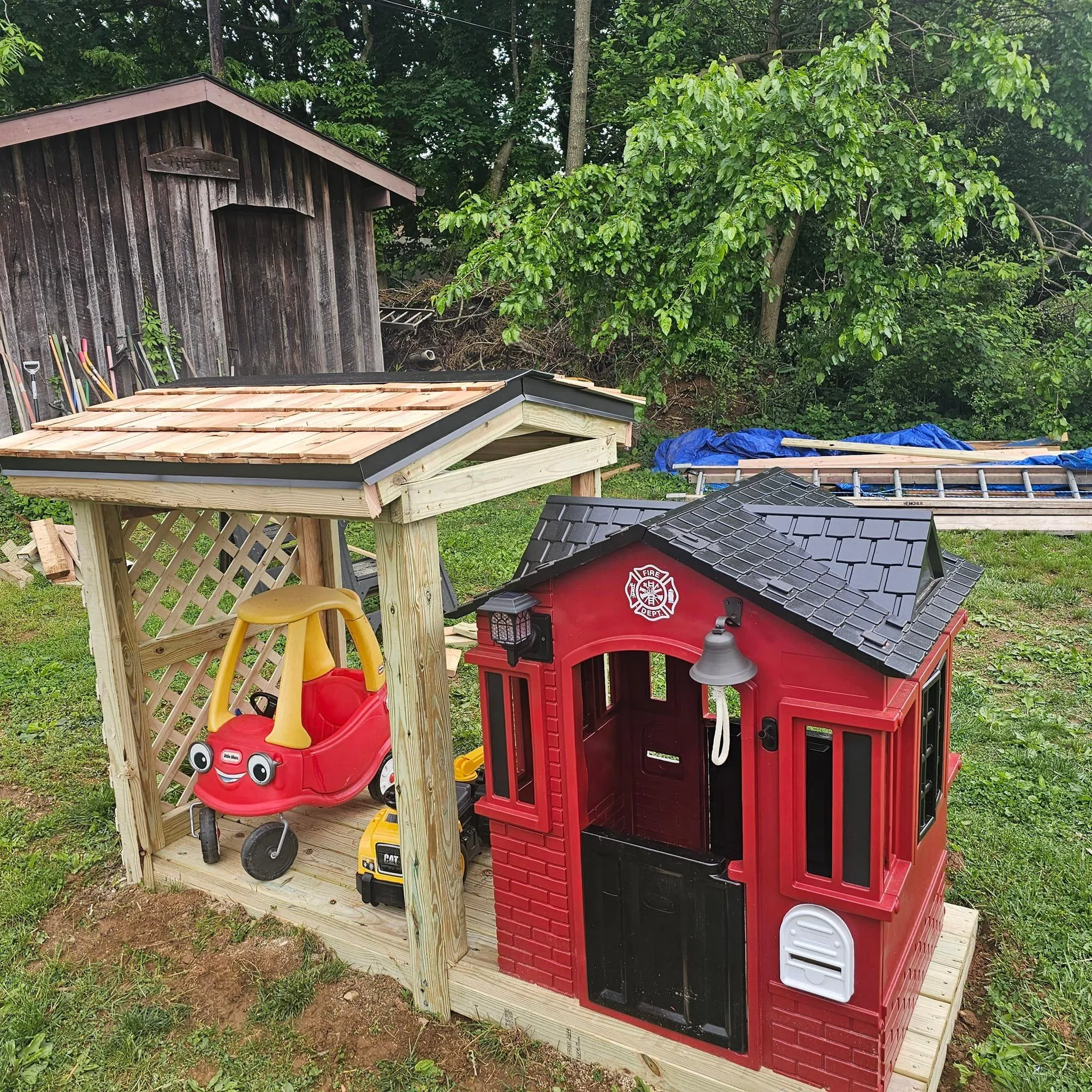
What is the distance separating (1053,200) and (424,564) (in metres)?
18.2

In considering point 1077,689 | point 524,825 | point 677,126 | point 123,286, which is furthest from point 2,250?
point 1077,689

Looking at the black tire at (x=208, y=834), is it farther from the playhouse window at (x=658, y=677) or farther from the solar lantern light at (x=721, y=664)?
the playhouse window at (x=658, y=677)

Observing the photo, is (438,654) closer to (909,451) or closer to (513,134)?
(909,451)

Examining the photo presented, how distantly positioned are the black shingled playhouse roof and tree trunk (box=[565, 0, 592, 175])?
14719 millimetres

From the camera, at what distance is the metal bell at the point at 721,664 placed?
265cm

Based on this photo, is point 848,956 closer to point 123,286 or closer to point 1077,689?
point 1077,689

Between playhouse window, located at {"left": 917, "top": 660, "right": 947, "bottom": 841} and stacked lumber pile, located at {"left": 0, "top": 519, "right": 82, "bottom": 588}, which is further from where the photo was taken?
stacked lumber pile, located at {"left": 0, "top": 519, "right": 82, "bottom": 588}

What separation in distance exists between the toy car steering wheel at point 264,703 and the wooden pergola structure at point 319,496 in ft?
1.38

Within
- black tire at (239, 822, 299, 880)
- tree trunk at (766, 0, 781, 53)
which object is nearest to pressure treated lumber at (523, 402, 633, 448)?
black tire at (239, 822, 299, 880)

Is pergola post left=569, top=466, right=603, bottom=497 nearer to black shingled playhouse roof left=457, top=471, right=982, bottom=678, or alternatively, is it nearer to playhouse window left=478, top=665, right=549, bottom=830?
black shingled playhouse roof left=457, top=471, right=982, bottom=678

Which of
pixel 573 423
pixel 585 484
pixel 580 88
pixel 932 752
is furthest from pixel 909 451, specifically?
pixel 932 752

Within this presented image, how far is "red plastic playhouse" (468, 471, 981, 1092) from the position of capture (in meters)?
2.73

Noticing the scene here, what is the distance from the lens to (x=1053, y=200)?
16.9m

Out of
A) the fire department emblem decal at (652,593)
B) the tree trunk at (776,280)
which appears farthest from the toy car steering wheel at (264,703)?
the tree trunk at (776,280)
